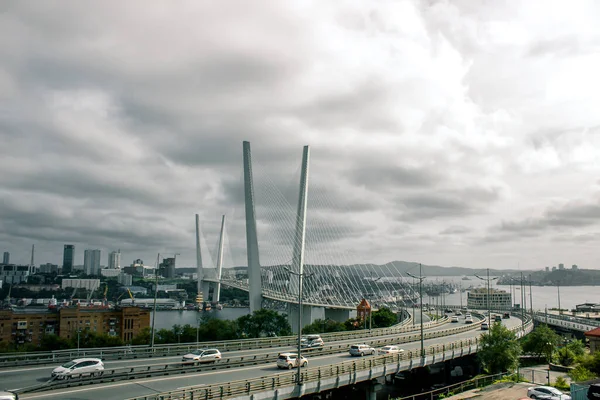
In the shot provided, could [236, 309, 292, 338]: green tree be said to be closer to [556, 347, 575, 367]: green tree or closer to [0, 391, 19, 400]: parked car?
[556, 347, 575, 367]: green tree

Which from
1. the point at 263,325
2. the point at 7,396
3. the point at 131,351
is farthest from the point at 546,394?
the point at 263,325

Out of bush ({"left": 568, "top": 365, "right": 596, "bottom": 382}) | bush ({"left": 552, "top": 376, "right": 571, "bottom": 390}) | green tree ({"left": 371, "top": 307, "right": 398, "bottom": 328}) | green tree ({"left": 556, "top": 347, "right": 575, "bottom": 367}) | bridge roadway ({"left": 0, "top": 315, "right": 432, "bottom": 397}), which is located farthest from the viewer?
green tree ({"left": 371, "top": 307, "right": 398, "bottom": 328})

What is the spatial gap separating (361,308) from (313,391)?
151 feet

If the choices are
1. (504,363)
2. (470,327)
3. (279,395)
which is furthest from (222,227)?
(279,395)

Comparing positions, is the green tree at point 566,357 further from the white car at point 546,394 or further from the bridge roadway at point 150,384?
the bridge roadway at point 150,384

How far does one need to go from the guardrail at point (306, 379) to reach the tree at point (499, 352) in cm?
344

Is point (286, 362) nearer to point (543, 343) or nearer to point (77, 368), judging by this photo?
point (77, 368)

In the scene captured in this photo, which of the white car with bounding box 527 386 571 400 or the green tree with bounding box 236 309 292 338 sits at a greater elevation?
the white car with bounding box 527 386 571 400

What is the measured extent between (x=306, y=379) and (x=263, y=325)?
34160 mm

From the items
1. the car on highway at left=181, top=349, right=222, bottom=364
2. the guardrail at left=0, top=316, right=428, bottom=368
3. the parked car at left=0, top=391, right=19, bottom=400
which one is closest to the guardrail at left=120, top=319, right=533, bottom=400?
the parked car at left=0, top=391, right=19, bottom=400

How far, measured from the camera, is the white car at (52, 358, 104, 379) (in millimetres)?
22953

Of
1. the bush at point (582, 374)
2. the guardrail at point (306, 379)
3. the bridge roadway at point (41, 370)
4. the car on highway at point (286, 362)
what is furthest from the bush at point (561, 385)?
the bridge roadway at point (41, 370)

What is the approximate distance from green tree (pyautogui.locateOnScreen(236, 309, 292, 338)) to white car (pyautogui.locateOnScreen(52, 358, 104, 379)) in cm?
3457

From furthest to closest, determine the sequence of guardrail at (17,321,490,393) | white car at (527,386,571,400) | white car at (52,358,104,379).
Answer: white car at (527,386,571,400)
white car at (52,358,104,379)
guardrail at (17,321,490,393)
